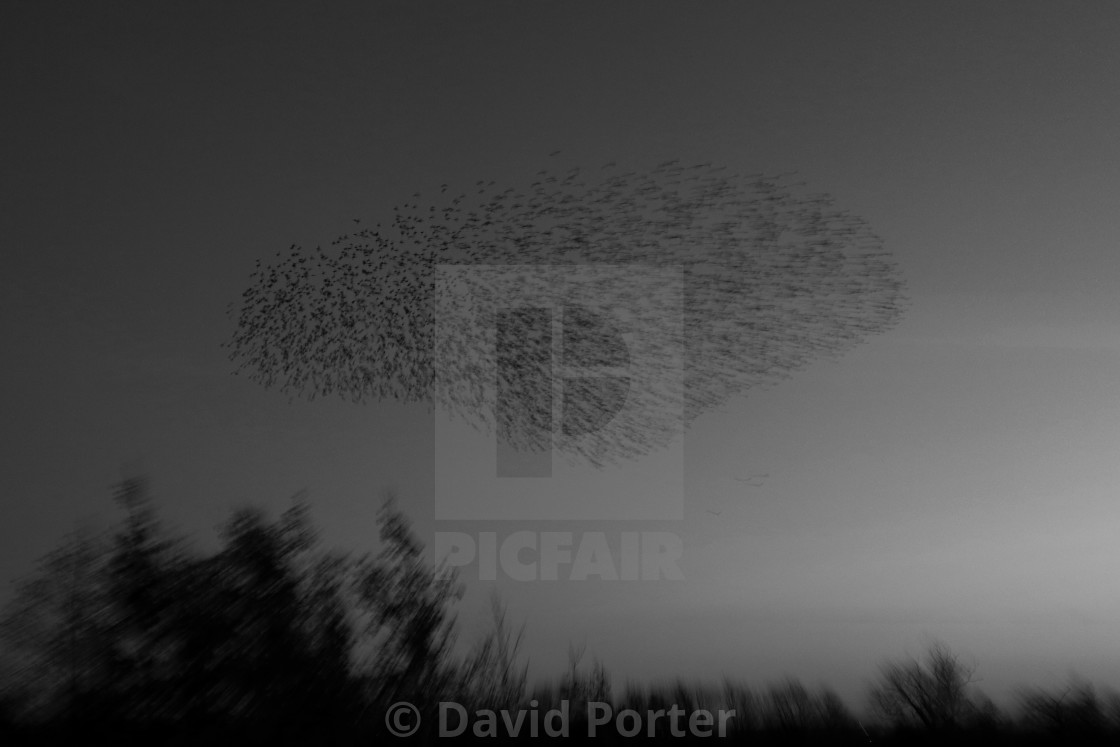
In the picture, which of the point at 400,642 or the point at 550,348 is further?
the point at 550,348

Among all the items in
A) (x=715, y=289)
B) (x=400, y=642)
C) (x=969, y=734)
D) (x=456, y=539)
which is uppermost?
(x=715, y=289)

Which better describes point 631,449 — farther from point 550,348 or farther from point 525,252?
point 525,252

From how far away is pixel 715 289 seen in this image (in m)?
7.93

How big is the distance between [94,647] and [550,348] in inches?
157

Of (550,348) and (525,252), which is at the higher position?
(525,252)

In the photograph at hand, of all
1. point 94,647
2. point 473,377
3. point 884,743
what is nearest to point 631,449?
point 473,377

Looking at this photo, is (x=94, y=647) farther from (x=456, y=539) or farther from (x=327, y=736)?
(x=456, y=539)

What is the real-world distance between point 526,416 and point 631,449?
0.94 m

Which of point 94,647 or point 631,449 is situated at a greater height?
point 631,449

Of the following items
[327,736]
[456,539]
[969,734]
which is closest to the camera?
[327,736]

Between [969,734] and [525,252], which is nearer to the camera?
[969,734]

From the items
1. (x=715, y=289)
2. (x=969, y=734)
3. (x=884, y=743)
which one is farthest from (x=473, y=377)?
(x=969, y=734)

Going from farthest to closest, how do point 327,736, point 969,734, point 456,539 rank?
point 456,539, point 969,734, point 327,736

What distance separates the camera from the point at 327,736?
22.0ft
